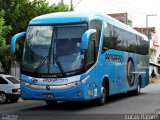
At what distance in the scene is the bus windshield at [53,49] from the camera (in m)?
15.7

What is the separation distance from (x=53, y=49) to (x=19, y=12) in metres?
10.1

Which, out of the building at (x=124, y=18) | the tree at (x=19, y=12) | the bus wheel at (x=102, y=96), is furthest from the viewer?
the building at (x=124, y=18)

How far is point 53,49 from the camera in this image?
15.9m

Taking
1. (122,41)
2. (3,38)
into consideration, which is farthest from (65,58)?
(3,38)

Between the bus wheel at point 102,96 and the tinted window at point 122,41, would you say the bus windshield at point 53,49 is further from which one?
the bus wheel at point 102,96

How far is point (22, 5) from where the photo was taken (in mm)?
26078

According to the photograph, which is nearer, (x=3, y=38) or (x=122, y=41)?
(x=122, y=41)

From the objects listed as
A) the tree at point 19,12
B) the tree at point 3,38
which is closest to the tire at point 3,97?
the tree at point 3,38

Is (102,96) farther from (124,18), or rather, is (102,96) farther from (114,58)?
(124,18)

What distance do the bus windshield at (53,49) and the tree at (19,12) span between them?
7095mm

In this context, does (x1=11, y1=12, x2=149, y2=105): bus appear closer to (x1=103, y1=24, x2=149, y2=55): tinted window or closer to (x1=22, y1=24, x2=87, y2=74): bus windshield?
(x1=22, y1=24, x2=87, y2=74): bus windshield

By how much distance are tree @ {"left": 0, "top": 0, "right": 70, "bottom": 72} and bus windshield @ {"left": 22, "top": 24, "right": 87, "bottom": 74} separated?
23.3 feet

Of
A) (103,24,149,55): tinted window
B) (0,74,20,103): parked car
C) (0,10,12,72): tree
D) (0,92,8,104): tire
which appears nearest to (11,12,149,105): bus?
(103,24,149,55): tinted window

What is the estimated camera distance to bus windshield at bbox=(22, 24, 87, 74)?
51.4 ft
